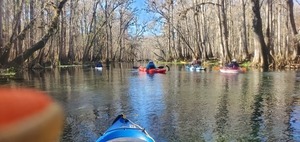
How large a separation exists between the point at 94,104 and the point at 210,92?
606 cm

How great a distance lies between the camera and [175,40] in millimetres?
83812

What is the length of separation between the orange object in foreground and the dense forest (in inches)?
1214

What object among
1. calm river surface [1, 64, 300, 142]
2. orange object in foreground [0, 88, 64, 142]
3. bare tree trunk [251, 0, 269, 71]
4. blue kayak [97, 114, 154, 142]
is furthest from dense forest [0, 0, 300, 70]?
orange object in foreground [0, 88, 64, 142]

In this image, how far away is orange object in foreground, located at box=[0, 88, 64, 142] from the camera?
71 centimetres

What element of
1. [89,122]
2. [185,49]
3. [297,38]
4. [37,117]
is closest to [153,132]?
[89,122]

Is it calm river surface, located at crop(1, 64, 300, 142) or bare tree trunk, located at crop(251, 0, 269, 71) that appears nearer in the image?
calm river surface, located at crop(1, 64, 300, 142)

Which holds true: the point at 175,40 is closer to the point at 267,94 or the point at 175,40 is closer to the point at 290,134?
the point at 267,94

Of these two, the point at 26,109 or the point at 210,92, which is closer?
the point at 26,109

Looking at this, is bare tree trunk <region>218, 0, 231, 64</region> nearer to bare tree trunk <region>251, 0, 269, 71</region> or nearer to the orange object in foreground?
bare tree trunk <region>251, 0, 269, 71</region>

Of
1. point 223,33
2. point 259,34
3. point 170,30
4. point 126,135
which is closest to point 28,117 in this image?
point 126,135

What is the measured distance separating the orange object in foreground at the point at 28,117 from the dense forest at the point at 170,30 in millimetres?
30831

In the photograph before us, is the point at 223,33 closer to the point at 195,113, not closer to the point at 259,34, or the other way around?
the point at 259,34

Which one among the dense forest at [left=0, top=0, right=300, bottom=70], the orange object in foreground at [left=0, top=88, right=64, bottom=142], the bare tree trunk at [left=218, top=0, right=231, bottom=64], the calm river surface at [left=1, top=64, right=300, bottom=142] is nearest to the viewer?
the orange object in foreground at [left=0, top=88, right=64, bottom=142]

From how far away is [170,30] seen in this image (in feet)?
264
